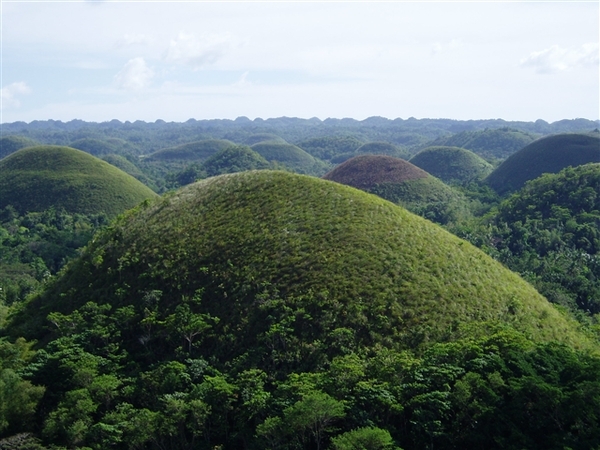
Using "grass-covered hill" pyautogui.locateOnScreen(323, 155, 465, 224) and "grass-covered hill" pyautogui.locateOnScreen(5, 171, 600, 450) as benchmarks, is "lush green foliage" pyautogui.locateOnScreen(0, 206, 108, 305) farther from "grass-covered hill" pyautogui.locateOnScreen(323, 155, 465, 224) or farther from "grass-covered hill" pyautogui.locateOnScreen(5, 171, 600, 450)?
"grass-covered hill" pyautogui.locateOnScreen(323, 155, 465, 224)

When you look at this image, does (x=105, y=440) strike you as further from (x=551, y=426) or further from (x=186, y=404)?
(x=551, y=426)

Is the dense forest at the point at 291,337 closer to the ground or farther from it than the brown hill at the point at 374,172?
closer to the ground

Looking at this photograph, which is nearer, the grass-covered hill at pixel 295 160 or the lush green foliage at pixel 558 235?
the lush green foliage at pixel 558 235

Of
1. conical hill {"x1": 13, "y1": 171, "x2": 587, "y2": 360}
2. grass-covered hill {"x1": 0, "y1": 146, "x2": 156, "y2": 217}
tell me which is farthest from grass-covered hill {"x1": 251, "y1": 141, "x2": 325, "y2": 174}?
conical hill {"x1": 13, "y1": 171, "x2": 587, "y2": 360}

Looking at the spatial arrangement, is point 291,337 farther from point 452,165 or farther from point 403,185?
point 452,165

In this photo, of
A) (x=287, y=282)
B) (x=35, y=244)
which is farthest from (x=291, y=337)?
(x=35, y=244)

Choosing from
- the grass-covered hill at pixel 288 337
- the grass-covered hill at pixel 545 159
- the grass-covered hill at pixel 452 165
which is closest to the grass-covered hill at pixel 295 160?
the grass-covered hill at pixel 452 165

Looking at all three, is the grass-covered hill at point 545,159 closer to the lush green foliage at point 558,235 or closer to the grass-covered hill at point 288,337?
the lush green foliage at point 558,235

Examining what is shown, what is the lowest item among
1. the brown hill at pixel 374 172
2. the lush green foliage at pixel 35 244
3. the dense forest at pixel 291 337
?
the lush green foliage at pixel 35 244
